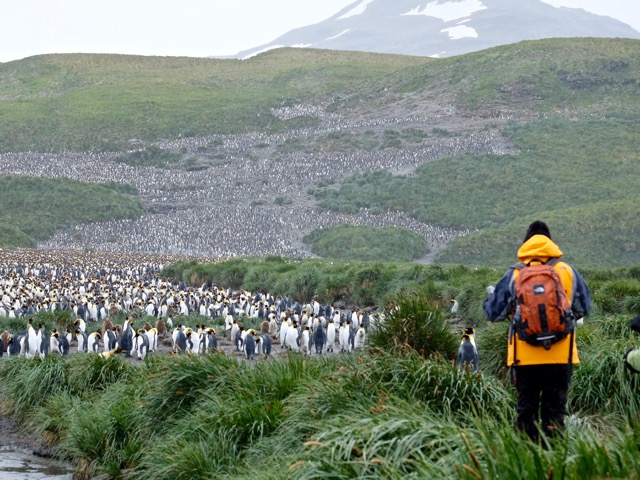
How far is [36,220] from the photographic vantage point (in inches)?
2670

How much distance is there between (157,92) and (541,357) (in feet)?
358

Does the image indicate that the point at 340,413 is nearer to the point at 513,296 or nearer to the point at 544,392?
the point at 544,392

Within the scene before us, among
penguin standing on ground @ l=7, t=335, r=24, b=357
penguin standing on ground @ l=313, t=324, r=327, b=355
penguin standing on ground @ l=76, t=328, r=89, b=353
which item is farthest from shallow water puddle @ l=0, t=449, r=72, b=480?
penguin standing on ground @ l=313, t=324, r=327, b=355

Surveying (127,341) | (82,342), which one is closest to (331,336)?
(127,341)

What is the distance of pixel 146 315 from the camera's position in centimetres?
2584

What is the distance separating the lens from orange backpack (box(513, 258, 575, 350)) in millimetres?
6109

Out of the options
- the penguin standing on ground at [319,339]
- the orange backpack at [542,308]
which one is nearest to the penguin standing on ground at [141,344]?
the penguin standing on ground at [319,339]

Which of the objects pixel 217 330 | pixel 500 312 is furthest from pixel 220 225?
pixel 500 312

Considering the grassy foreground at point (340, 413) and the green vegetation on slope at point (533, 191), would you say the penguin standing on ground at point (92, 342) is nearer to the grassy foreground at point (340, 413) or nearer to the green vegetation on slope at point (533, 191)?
the grassy foreground at point (340, 413)

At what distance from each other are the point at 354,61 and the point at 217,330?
10819 cm

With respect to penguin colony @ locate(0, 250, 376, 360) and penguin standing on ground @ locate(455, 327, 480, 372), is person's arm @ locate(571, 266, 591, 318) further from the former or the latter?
penguin colony @ locate(0, 250, 376, 360)

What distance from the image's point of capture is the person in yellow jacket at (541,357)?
20.7ft

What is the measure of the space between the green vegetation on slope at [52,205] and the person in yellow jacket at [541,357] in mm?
61128

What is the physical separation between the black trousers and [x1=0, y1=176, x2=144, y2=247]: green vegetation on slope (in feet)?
201
